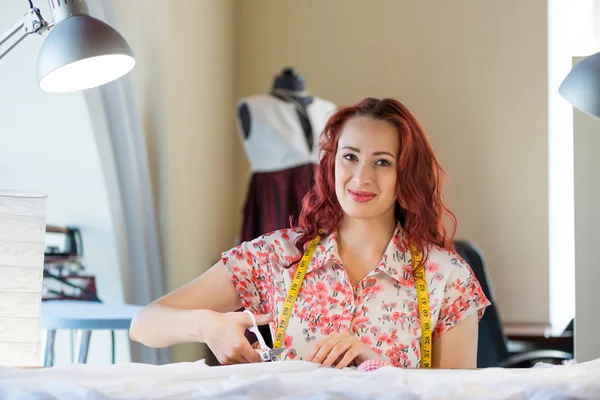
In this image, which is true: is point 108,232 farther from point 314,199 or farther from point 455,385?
point 455,385

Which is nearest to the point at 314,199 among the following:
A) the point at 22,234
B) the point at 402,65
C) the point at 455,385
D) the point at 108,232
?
the point at 22,234

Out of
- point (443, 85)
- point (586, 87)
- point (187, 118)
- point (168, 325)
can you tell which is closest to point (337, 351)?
point (168, 325)

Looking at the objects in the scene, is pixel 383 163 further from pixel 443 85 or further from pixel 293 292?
pixel 443 85

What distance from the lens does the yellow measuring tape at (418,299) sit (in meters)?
2.04

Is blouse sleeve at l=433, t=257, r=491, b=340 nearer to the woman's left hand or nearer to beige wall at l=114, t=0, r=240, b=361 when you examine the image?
the woman's left hand

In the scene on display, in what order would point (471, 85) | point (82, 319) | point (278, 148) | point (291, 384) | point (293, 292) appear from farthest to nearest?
1. point (471, 85)
2. point (278, 148)
3. point (82, 319)
4. point (293, 292)
5. point (291, 384)

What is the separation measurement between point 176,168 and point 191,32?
0.79m

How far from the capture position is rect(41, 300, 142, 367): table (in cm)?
274

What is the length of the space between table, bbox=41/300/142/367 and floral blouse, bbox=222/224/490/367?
0.79m

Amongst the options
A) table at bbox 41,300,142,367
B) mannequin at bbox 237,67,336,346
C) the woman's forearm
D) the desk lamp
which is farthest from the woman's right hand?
mannequin at bbox 237,67,336,346

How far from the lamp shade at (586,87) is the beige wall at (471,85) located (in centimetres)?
377

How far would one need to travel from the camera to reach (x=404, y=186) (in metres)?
2.12

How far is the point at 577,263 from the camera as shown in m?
2.54

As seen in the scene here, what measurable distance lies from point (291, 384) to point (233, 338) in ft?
1.39
